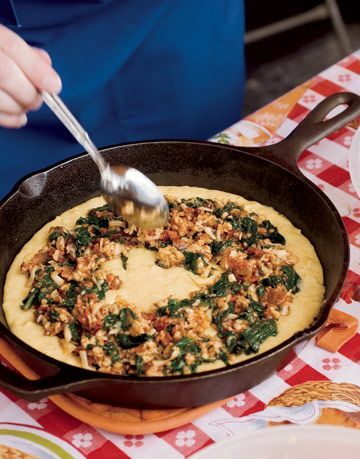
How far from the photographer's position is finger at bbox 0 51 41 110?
4.83ft

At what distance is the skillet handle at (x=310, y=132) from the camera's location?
6.02 feet

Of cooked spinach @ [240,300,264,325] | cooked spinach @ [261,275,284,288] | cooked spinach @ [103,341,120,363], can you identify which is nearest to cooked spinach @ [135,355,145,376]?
cooked spinach @ [103,341,120,363]

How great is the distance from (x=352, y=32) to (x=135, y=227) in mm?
3496

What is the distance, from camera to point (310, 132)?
1865mm

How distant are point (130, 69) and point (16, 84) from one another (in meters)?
1.04

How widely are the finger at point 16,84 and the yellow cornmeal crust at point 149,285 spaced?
16.6 inches

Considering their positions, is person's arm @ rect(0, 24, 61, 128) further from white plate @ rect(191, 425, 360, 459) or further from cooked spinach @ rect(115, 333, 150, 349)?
white plate @ rect(191, 425, 360, 459)

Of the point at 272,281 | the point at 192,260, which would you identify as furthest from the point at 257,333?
the point at 192,260

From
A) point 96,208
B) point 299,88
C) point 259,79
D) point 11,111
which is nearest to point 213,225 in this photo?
point 96,208

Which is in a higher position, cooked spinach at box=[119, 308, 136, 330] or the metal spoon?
the metal spoon

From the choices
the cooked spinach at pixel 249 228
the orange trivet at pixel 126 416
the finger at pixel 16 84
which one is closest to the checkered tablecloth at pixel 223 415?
the orange trivet at pixel 126 416

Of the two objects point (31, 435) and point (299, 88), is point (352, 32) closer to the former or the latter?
point (299, 88)

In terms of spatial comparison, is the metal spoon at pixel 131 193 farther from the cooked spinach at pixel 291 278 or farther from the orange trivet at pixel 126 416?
the orange trivet at pixel 126 416

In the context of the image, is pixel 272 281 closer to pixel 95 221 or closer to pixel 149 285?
pixel 149 285
